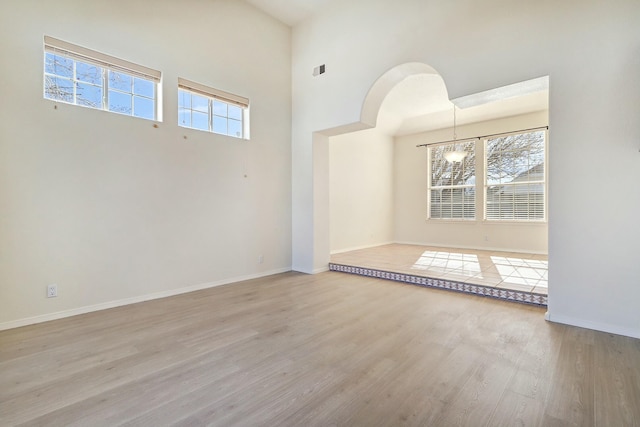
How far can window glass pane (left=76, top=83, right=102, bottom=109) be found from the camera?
315 centimetres

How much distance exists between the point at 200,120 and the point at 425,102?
4.74 m

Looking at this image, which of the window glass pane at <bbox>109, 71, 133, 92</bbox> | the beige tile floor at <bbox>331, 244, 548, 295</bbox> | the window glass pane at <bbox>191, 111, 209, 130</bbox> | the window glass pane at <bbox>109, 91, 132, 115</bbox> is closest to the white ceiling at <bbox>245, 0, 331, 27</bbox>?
the window glass pane at <bbox>191, 111, 209, 130</bbox>

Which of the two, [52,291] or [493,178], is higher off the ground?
[493,178]

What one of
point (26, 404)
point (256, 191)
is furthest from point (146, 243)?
point (26, 404)

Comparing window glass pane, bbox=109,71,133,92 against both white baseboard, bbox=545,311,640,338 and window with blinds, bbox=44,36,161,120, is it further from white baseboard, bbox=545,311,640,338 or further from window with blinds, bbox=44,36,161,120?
white baseboard, bbox=545,311,640,338

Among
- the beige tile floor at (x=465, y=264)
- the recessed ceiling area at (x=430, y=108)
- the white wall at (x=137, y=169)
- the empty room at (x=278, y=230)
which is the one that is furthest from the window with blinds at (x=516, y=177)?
the white wall at (x=137, y=169)

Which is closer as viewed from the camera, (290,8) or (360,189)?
(290,8)

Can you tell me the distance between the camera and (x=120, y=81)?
11.2 feet

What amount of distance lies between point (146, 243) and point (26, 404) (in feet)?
6.73

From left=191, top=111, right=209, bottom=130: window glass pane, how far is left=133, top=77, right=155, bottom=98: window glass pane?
55cm

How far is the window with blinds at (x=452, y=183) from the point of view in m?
7.16

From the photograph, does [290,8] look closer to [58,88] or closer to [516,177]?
[58,88]

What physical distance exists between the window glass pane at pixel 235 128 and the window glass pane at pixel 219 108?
0.15m

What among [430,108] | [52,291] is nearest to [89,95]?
[52,291]
